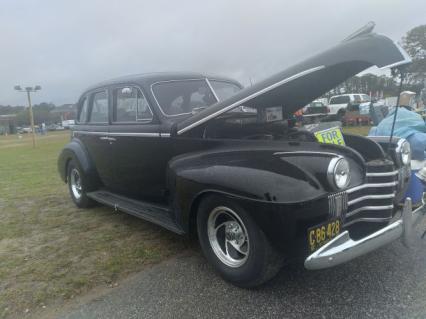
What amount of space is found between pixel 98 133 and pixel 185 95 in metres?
1.47

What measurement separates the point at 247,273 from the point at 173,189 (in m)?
1.08

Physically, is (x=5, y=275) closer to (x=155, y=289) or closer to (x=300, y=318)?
(x=155, y=289)

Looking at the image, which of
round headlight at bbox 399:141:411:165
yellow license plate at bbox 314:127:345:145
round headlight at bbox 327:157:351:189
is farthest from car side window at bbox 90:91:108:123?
round headlight at bbox 399:141:411:165

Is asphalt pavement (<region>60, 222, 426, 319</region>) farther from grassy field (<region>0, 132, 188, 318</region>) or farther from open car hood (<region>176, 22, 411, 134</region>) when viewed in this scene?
open car hood (<region>176, 22, 411, 134</region>)

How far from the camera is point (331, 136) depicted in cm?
358

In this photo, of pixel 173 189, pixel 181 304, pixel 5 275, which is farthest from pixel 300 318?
pixel 5 275

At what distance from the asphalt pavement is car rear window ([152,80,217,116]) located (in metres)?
1.78

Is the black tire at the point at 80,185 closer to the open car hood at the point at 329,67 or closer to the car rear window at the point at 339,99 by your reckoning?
the open car hood at the point at 329,67

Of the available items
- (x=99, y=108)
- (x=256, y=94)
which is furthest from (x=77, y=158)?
(x=256, y=94)

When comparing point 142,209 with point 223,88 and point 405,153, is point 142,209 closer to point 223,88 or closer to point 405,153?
point 223,88

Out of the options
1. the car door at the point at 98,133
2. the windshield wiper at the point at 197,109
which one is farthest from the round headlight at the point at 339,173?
the car door at the point at 98,133

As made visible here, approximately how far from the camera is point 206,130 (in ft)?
11.8

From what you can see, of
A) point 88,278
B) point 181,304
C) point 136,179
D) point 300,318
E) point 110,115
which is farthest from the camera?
point 110,115

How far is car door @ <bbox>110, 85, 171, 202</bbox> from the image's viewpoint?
404cm
